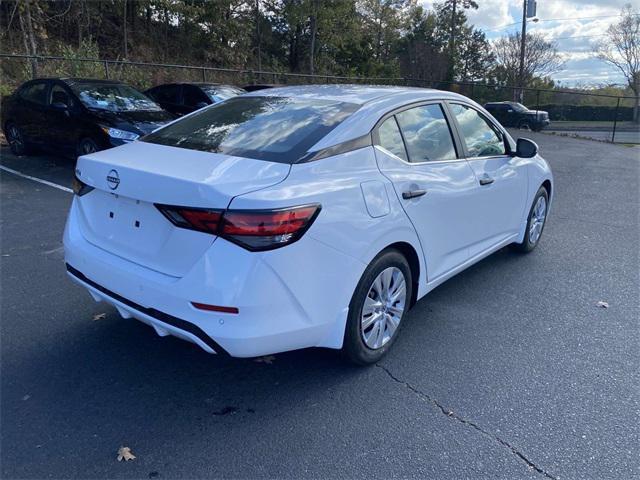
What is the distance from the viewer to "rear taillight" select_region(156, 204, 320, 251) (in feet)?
7.69

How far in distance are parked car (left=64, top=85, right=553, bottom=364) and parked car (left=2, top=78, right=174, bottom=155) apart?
4.92 m

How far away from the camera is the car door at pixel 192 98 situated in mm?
10961

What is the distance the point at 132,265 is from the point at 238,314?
2.35 ft

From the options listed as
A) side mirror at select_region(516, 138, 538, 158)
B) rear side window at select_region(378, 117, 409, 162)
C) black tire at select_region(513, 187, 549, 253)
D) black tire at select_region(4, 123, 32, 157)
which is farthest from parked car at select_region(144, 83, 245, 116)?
rear side window at select_region(378, 117, 409, 162)

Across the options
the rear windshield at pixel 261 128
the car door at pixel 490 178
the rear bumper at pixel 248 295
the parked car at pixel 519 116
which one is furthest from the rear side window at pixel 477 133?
the parked car at pixel 519 116

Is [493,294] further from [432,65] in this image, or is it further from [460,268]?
[432,65]

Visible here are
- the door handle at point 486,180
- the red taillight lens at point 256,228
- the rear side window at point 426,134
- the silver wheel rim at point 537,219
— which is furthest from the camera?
the silver wheel rim at point 537,219

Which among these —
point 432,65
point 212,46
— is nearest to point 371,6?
point 432,65

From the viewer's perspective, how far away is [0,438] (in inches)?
98.2

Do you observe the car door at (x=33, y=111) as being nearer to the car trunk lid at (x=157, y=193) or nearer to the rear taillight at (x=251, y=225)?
the car trunk lid at (x=157, y=193)

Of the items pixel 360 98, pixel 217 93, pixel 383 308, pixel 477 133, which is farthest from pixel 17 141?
pixel 383 308

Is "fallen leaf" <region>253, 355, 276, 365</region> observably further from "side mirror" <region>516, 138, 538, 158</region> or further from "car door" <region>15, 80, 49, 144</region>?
"car door" <region>15, 80, 49, 144</region>

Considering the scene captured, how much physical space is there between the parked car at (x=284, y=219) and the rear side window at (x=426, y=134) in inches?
0.5

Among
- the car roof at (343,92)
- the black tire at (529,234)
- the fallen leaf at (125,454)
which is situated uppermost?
the car roof at (343,92)
